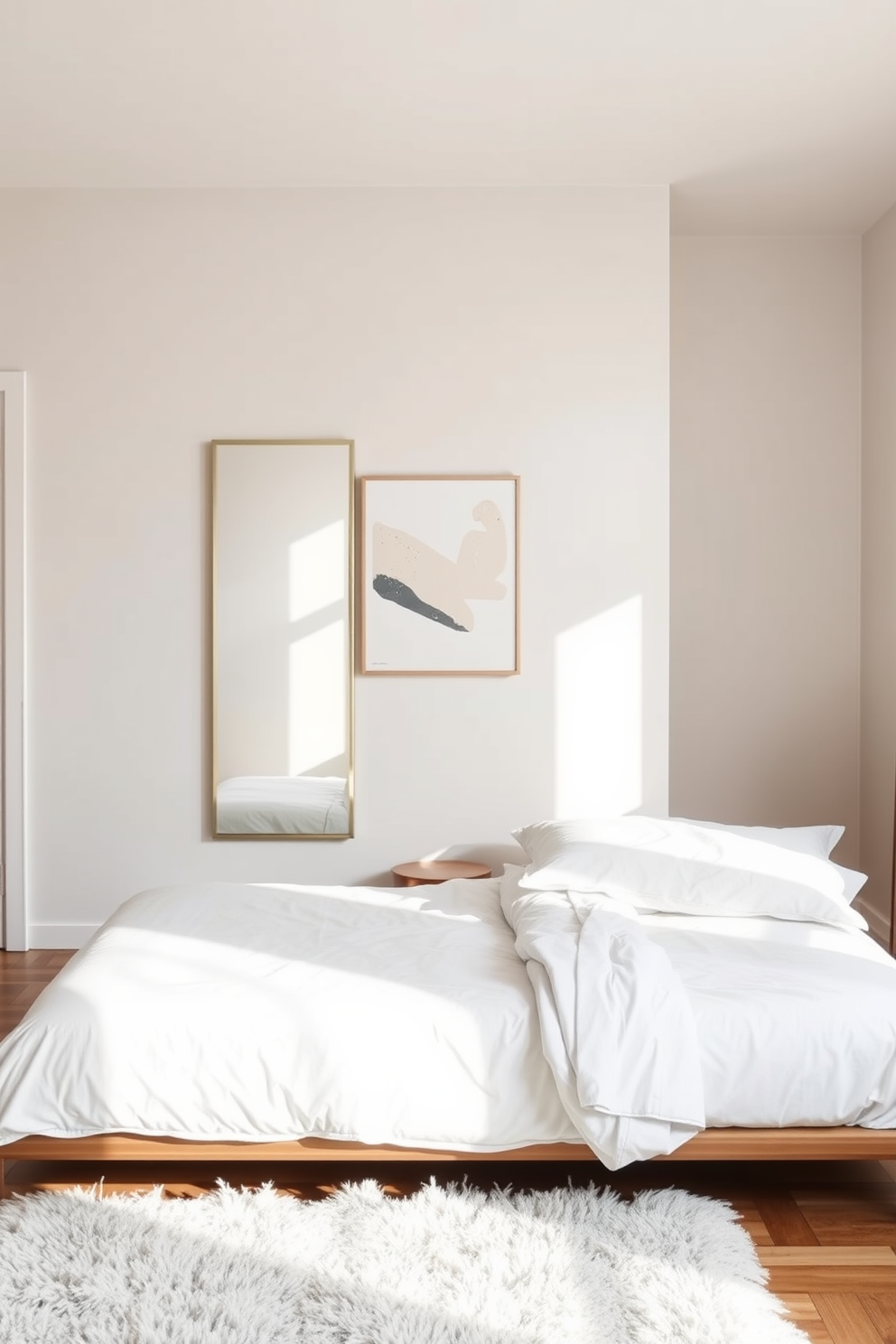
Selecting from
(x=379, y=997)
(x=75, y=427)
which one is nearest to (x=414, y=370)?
(x=75, y=427)

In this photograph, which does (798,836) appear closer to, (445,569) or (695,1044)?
(695,1044)

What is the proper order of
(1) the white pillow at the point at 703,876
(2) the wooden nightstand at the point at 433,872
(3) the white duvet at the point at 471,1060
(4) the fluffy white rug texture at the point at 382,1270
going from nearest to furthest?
(4) the fluffy white rug texture at the point at 382,1270 → (3) the white duvet at the point at 471,1060 → (1) the white pillow at the point at 703,876 → (2) the wooden nightstand at the point at 433,872

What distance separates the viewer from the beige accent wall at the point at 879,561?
14.4ft

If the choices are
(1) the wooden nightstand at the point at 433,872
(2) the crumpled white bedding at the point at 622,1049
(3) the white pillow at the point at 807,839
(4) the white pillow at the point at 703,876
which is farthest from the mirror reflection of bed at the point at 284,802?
(2) the crumpled white bedding at the point at 622,1049

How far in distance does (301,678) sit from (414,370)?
1258 millimetres

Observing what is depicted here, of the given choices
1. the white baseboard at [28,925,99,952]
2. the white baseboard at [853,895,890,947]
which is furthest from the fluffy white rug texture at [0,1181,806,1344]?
the white baseboard at [853,895,890,947]

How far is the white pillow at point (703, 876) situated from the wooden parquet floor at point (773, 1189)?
2.17 ft

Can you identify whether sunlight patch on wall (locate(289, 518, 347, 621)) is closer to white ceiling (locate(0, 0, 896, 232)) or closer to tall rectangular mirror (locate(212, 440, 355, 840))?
tall rectangular mirror (locate(212, 440, 355, 840))

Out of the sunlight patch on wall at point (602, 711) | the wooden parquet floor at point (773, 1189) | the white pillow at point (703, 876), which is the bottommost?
the wooden parquet floor at point (773, 1189)

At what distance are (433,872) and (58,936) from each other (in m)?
1.52

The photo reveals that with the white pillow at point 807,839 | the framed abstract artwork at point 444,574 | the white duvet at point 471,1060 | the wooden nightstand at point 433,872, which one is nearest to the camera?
the white duvet at point 471,1060

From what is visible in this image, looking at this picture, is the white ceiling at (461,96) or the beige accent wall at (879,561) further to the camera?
the beige accent wall at (879,561)

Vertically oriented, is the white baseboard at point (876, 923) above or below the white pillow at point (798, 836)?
below

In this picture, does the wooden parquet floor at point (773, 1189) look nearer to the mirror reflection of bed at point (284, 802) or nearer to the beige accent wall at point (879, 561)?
the mirror reflection of bed at point (284, 802)
